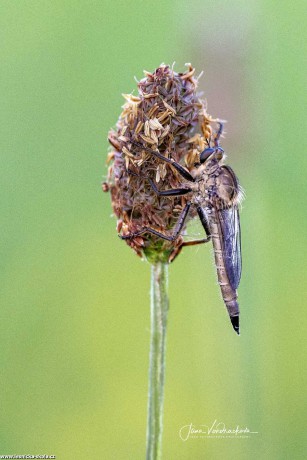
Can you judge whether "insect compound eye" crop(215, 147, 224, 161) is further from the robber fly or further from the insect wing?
the insect wing

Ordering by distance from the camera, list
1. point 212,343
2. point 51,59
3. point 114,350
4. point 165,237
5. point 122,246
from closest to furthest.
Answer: point 165,237 → point 212,343 → point 114,350 → point 122,246 → point 51,59

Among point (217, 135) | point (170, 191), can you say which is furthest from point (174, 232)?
point (217, 135)

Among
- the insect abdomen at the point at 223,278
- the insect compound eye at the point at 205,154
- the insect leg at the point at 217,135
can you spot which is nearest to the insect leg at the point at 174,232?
the insect compound eye at the point at 205,154

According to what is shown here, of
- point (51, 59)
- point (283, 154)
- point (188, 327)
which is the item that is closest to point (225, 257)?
point (188, 327)

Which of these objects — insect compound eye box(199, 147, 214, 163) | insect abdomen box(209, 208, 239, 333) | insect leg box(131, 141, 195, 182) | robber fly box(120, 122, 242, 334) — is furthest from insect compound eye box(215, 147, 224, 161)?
insect leg box(131, 141, 195, 182)

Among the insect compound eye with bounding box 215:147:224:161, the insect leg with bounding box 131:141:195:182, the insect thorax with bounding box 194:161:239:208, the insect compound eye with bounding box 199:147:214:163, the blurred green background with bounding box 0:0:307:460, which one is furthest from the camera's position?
the blurred green background with bounding box 0:0:307:460

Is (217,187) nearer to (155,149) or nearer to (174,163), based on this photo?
(174,163)

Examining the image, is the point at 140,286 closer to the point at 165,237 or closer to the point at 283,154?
the point at 283,154
